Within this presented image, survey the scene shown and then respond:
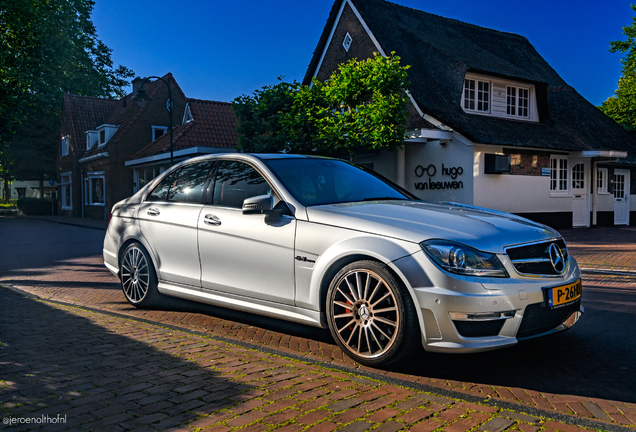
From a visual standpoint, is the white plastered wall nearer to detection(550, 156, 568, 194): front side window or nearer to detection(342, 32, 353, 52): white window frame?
detection(550, 156, 568, 194): front side window

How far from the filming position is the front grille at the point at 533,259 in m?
3.72

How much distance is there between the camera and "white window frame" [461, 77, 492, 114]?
20016mm

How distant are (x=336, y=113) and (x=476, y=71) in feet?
18.0

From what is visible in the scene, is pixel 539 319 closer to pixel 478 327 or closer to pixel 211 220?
pixel 478 327

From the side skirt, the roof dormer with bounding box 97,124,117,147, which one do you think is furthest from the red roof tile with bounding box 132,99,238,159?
the side skirt

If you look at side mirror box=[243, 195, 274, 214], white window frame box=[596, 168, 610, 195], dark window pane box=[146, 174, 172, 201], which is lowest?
side mirror box=[243, 195, 274, 214]

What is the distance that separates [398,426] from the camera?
2.83 m

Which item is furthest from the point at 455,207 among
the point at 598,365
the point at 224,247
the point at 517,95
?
the point at 517,95

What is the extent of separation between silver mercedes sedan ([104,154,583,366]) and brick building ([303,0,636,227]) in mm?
13647

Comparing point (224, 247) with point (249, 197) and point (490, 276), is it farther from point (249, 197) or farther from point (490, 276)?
point (490, 276)

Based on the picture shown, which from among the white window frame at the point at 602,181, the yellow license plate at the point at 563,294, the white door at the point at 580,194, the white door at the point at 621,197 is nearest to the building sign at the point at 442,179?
the white door at the point at 580,194

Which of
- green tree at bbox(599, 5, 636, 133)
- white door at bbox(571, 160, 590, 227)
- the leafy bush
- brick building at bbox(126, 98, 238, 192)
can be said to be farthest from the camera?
the leafy bush

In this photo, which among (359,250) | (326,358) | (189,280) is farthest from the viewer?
(189,280)

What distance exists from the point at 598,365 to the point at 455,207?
1.62 m
